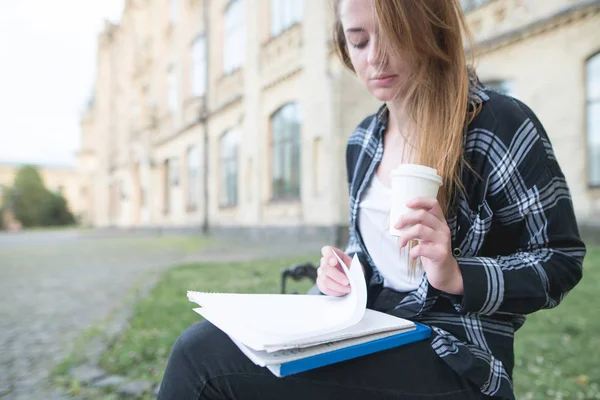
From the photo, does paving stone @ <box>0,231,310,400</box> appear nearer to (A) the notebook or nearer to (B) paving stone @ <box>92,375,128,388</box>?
(B) paving stone @ <box>92,375,128,388</box>

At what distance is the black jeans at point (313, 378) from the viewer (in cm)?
101

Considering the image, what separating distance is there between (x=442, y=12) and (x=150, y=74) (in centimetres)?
2295

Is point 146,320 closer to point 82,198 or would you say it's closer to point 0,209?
point 0,209

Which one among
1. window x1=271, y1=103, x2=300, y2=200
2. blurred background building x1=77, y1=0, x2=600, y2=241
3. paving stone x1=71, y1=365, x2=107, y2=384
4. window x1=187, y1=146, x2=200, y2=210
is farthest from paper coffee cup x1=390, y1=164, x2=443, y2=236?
window x1=187, y1=146, x2=200, y2=210

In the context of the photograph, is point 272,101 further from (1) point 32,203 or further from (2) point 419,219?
(1) point 32,203

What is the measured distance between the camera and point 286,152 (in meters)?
12.0

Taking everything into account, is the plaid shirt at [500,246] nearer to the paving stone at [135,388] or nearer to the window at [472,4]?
the paving stone at [135,388]

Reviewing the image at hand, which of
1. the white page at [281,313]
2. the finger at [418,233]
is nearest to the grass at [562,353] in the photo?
the white page at [281,313]

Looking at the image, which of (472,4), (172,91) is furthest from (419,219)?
(172,91)

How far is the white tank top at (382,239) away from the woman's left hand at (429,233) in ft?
0.92

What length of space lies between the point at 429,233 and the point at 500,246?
1.07ft

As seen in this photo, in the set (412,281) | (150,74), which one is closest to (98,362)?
(412,281)

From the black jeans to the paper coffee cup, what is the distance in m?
0.30

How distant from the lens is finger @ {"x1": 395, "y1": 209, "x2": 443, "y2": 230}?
937 millimetres
